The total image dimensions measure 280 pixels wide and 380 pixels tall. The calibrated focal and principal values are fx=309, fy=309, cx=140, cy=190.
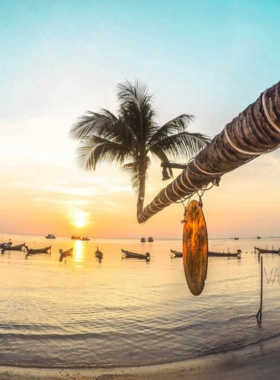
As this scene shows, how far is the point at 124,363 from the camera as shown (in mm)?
9203

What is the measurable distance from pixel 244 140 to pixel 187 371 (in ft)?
25.9

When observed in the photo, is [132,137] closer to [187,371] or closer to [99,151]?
[99,151]

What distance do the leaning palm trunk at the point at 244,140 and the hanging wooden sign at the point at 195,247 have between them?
21.6 inches

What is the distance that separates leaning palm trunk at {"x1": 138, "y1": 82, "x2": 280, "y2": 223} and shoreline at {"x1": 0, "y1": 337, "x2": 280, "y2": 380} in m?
6.35

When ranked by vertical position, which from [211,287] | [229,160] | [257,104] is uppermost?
[257,104]

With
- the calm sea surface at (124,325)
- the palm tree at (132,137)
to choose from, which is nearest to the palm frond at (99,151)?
the palm tree at (132,137)

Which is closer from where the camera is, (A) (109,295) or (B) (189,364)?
(B) (189,364)

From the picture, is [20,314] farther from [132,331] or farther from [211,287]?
→ [211,287]

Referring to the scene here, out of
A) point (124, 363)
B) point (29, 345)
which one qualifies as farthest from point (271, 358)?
point (29, 345)

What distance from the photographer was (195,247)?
4047mm

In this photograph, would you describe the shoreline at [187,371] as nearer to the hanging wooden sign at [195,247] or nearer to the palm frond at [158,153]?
the hanging wooden sign at [195,247]

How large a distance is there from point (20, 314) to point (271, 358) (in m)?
12.1

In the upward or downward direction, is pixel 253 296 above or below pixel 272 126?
below

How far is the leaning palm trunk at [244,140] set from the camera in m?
2.04
